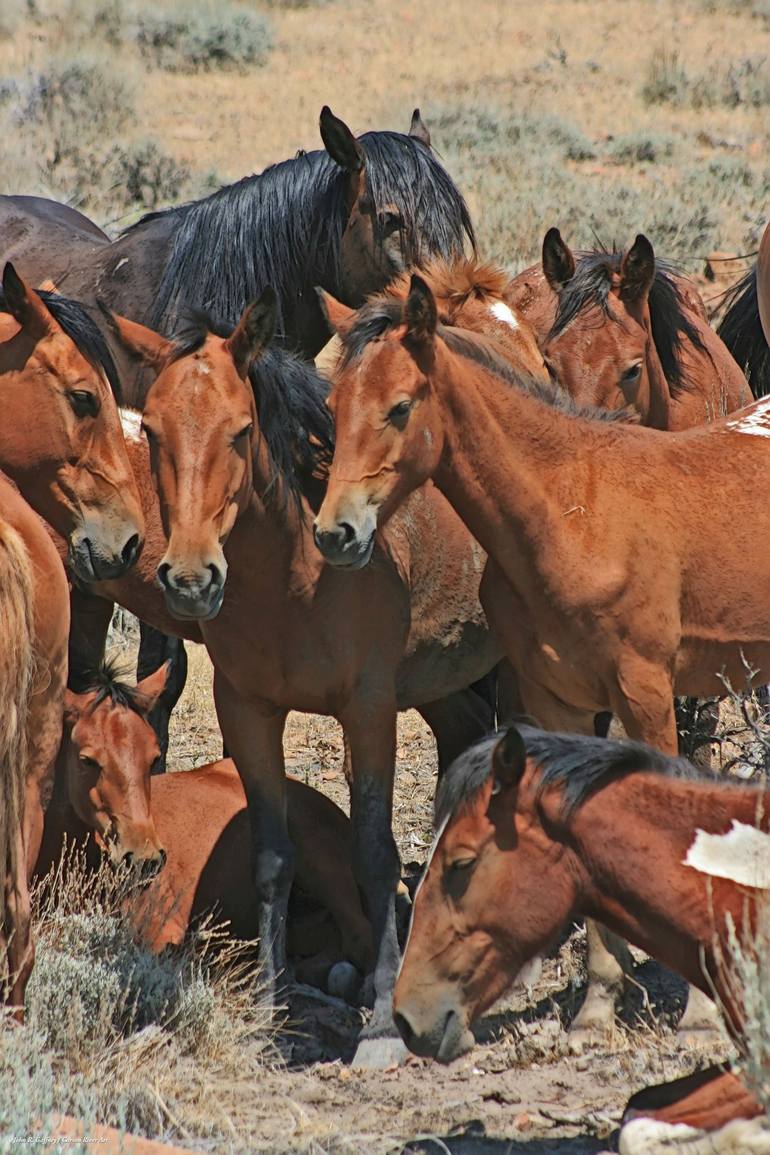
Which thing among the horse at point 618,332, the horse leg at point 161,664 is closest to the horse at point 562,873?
the horse at point 618,332

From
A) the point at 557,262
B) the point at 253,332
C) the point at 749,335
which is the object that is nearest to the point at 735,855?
the point at 253,332

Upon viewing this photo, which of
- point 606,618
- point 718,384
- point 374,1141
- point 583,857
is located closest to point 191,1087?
point 374,1141

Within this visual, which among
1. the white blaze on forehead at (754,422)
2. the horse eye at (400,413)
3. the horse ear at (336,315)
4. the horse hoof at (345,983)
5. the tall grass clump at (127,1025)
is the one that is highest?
the horse ear at (336,315)

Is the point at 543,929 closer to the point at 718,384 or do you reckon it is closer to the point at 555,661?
the point at 555,661

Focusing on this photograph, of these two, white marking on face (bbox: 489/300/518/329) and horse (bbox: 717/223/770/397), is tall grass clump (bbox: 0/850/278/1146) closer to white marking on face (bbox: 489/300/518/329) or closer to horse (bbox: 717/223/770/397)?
white marking on face (bbox: 489/300/518/329)

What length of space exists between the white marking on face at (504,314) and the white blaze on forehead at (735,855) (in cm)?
311

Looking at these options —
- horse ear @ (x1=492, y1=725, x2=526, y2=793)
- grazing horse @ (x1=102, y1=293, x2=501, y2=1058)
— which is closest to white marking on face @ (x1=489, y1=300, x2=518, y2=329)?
grazing horse @ (x1=102, y1=293, x2=501, y2=1058)

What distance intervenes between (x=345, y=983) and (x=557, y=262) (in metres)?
3.16

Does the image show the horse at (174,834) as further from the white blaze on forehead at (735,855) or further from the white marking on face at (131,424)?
the white blaze on forehead at (735,855)

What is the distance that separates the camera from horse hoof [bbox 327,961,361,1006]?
5.62 meters

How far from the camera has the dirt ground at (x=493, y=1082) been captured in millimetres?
4258

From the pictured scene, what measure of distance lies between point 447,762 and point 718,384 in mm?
2199

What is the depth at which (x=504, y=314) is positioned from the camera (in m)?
6.39

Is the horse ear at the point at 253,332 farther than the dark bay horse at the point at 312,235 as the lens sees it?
No
